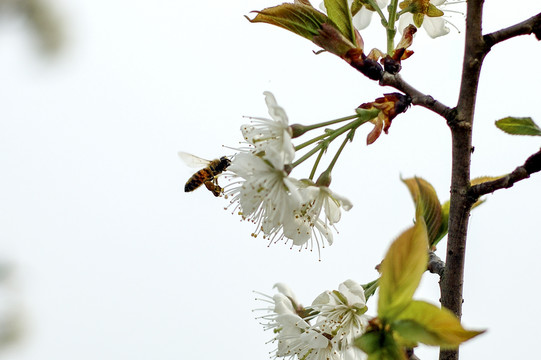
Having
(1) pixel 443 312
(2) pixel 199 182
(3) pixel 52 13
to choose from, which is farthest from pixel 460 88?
(3) pixel 52 13

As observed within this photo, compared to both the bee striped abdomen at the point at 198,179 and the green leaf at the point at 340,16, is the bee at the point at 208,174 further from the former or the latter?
the green leaf at the point at 340,16

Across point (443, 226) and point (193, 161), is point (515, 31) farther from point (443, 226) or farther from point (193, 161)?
point (193, 161)

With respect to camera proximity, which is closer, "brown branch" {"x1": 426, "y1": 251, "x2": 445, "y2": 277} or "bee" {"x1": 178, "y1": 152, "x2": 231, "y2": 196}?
"brown branch" {"x1": 426, "y1": 251, "x2": 445, "y2": 277}

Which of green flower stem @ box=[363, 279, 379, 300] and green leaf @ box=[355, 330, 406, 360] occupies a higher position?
green flower stem @ box=[363, 279, 379, 300]

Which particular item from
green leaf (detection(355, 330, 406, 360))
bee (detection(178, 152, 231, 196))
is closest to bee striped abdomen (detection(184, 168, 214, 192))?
bee (detection(178, 152, 231, 196))

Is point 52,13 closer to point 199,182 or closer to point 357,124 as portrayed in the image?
point 199,182

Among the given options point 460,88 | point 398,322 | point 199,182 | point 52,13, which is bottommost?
point 398,322

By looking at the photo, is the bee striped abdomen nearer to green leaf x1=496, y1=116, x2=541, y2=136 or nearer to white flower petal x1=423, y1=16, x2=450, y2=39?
white flower petal x1=423, y1=16, x2=450, y2=39

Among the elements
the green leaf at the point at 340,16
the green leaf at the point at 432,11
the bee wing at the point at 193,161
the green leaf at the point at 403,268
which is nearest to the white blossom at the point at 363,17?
the green leaf at the point at 432,11
